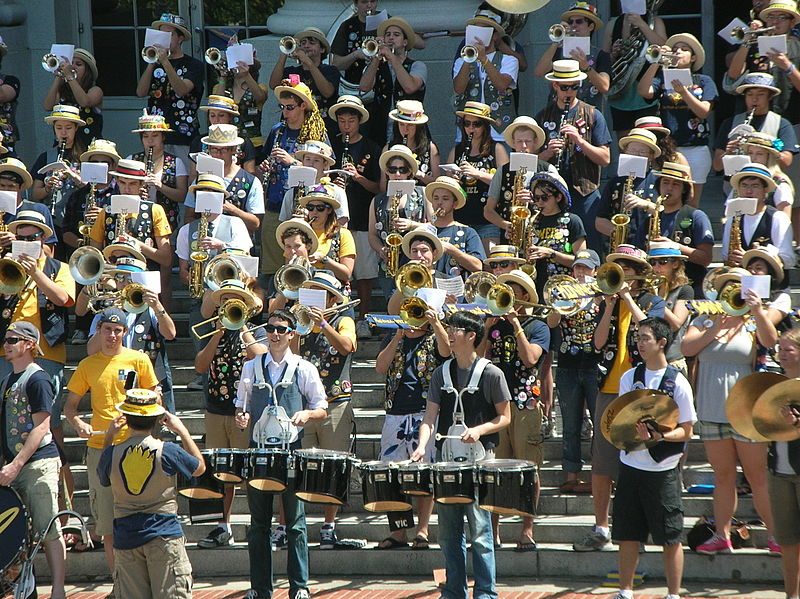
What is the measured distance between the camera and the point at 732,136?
39.5ft

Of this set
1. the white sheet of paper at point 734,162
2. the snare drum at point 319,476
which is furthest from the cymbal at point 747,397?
→ the snare drum at point 319,476

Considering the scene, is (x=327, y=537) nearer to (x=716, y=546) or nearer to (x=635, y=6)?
(x=716, y=546)

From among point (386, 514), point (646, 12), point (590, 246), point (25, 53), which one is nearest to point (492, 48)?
point (646, 12)

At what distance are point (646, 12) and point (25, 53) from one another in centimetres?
764

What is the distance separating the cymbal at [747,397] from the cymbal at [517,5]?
15.1ft

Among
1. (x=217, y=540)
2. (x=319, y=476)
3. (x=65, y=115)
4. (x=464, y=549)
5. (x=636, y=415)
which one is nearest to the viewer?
(x=636, y=415)

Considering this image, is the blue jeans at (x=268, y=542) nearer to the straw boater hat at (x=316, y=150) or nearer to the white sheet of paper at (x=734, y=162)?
the straw boater hat at (x=316, y=150)

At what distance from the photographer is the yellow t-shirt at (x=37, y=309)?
11.5m

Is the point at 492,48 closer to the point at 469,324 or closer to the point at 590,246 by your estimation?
the point at 590,246

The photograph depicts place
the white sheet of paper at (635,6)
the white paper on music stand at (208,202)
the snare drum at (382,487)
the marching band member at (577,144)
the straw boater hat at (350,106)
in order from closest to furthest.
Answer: the snare drum at (382,487) < the white paper on music stand at (208,202) < the marching band member at (577,144) < the straw boater hat at (350,106) < the white sheet of paper at (635,6)

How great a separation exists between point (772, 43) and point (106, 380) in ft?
21.2

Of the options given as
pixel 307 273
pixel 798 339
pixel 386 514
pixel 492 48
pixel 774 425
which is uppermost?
pixel 492 48

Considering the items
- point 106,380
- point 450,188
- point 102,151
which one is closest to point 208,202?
point 102,151

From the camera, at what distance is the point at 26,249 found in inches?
444
